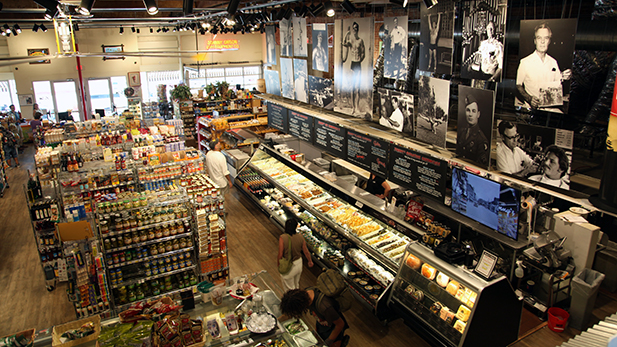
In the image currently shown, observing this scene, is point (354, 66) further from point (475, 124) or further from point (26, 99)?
point (26, 99)

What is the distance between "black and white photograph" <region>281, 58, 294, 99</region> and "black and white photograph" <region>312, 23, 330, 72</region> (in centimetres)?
118

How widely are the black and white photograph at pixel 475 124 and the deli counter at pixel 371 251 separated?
1323 mm

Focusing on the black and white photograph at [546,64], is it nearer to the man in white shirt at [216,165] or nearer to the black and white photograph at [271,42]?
the black and white photograph at [271,42]

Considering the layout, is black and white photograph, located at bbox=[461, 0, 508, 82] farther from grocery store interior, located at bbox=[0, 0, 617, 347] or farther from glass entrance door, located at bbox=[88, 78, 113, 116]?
glass entrance door, located at bbox=[88, 78, 113, 116]

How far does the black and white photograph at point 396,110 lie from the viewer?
6316 millimetres

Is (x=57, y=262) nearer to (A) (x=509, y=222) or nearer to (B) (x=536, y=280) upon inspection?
(A) (x=509, y=222)

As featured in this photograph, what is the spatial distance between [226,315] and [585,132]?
16.6 ft

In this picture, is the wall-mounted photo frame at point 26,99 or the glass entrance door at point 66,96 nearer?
the wall-mounted photo frame at point 26,99

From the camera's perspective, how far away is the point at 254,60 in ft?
73.7

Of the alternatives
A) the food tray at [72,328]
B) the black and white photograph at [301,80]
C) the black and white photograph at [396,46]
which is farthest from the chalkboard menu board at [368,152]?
the food tray at [72,328]

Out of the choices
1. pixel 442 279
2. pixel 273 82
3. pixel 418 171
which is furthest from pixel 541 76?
pixel 273 82

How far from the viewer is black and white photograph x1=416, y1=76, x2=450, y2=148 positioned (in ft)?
18.6

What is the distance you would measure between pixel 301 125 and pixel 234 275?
381 centimetres

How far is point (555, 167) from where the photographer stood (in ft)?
14.9
